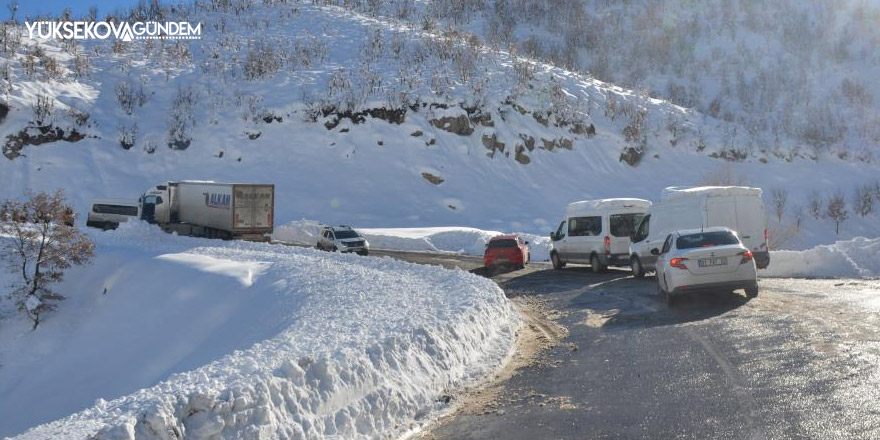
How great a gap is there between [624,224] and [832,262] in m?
6.50

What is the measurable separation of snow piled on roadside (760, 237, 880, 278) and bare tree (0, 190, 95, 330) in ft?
80.8

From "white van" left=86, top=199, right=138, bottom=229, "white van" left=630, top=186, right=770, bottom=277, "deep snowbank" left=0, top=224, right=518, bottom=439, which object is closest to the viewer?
"deep snowbank" left=0, top=224, right=518, bottom=439

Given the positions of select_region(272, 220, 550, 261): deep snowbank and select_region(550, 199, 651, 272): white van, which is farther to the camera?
select_region(272, 220, 550, 261): deep snowbank

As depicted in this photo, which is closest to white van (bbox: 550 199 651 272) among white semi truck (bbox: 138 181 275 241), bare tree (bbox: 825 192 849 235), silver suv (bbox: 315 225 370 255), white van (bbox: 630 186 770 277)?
white van (bbox: 630 186 770 277)

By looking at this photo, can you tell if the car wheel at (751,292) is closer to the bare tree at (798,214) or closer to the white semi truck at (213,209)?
the white semi truck at (213,209)

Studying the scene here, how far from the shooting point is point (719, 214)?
1989 cm

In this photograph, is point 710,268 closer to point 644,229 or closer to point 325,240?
point 644,229

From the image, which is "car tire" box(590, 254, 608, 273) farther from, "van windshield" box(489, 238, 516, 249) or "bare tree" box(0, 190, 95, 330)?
"bare tree" box(0, 190, 95, 330)

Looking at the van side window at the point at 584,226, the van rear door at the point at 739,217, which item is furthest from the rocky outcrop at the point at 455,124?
the van rear door at the point at 739,217

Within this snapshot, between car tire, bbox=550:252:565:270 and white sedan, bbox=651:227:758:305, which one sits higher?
white sedan, bbox=651:227:758:305

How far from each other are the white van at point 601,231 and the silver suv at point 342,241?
10.6 m

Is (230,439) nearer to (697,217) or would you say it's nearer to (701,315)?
(701,315)

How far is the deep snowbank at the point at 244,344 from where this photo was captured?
21.6ft

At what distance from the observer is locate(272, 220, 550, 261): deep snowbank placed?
38.2m
